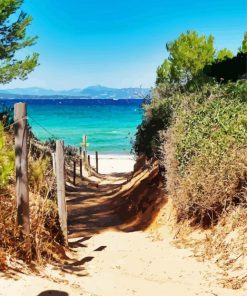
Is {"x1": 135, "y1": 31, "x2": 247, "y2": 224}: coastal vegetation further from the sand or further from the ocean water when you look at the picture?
the ocean water

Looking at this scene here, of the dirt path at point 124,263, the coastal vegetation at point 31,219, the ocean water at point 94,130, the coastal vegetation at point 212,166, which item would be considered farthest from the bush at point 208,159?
the ocean water at point 94,130

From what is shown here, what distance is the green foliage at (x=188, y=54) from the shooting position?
4031 centimetres

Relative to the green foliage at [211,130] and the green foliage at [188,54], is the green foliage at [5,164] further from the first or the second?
the green foliage at [188,54]

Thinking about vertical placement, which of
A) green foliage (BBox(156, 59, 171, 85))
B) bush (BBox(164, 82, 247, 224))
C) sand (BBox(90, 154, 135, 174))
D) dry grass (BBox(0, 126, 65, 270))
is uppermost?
green foliage (BBox(156, 59, 171, 85))

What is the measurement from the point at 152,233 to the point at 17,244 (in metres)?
5.29

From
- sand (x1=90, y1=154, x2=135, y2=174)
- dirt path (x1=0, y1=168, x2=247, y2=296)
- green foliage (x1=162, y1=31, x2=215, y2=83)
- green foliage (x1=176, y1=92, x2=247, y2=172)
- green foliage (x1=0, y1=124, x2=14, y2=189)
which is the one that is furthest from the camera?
green foliage (x1=162, y1=31, x2=215, y2=83)

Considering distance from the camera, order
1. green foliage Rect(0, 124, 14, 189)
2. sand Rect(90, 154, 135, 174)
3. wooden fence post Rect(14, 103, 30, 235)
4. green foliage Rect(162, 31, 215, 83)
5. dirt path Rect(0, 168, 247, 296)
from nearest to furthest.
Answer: dirt path Rect(0, 168, 247, 296)
wooden fence post Rect(14, 103, 30, 235)
green foliage Rect(0, 124, 14, 189)
sand Rect(90, 154, 135, 174)
green foliage Rect(162, 31, 215, 83)

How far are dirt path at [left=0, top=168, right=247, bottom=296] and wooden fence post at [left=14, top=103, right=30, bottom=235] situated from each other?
0.92 metres

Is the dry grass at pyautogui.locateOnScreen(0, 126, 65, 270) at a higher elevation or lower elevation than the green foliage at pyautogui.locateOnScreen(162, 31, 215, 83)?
lower

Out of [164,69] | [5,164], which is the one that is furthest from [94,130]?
[5,164]

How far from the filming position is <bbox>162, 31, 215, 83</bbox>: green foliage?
40.3 metres

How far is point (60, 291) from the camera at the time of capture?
6215mm

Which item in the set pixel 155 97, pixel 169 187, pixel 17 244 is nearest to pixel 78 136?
pixel 155 97

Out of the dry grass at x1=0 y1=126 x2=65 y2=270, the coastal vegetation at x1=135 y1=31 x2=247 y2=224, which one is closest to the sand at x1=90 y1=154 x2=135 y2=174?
the coastal vegetation at x1=135 y1=31 x2=247 y2=224
